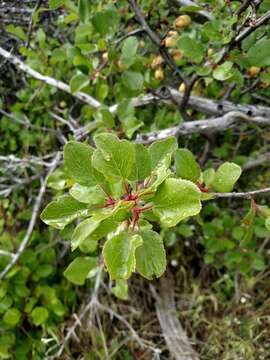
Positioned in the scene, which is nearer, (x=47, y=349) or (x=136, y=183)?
(x=136, y=183)

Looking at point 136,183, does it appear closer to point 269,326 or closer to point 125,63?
point 125,63

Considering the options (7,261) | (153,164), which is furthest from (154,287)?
(153,164)

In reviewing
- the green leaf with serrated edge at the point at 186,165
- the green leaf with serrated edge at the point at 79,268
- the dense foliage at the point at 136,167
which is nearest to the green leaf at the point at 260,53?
the dense foliage at the point at 136,167

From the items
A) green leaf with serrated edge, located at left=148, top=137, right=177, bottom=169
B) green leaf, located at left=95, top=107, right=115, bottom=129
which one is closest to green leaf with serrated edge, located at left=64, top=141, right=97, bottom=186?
green leaf with serrated edge, located at left=148, top=137, right=177, bottom=169

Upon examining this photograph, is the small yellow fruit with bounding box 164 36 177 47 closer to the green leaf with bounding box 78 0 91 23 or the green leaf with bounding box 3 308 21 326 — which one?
the green leaf with bounding box 78 0 91 23

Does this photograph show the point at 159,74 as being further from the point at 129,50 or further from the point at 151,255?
the point at 151,255

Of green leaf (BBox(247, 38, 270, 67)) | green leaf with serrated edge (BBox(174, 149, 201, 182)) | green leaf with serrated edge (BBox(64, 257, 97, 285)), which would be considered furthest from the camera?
green leaf with serrated edge (BBox(64, 257, 97, 285))

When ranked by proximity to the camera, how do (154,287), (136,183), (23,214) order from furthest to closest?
(154,287) < (23,214) < (136,183)
